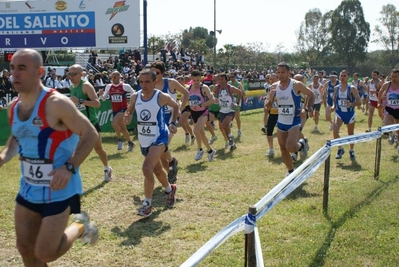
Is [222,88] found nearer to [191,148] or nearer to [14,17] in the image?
[191,148]

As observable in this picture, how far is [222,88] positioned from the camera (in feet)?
43.0

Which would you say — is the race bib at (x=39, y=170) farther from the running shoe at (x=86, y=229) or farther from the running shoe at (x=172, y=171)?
the running shoe at (x=172, y=171)

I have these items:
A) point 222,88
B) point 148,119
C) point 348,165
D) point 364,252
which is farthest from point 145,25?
point 364,252

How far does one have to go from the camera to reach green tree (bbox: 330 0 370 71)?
78.0 m

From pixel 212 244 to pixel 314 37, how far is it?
82.8 metres

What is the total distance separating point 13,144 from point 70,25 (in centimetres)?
3106

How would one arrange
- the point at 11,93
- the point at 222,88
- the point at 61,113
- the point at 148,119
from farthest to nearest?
the point at 11,93, the point at 222,88, the point at 148,119, the point at 61,113

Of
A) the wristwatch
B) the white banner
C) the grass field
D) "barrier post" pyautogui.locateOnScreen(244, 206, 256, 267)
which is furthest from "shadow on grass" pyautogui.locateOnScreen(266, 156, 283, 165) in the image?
the white banner

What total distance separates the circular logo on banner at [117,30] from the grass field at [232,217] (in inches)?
874

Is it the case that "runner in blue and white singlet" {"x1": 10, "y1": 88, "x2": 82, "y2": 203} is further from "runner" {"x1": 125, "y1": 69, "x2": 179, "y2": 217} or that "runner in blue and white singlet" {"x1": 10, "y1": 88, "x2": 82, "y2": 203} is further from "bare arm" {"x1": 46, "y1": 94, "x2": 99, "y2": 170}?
"runner" {"x1": 125, "y1": 69, "x2": 179, "y2": 217}

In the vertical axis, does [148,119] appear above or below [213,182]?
above

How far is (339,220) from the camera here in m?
6.27

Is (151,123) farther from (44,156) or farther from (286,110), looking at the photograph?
(44,156)

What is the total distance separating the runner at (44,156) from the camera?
366cm
